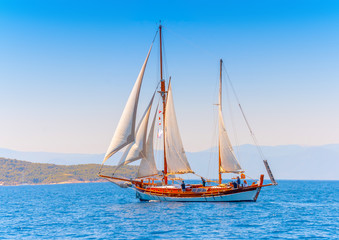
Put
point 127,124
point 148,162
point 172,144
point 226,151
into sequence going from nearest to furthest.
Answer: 1. point 127,124
2. point 148,162
3. point 226,151
4. point 172,144

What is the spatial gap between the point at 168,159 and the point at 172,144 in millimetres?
2140

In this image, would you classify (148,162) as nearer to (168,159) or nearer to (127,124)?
(168,159)

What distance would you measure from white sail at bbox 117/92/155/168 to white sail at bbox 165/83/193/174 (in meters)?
3.20

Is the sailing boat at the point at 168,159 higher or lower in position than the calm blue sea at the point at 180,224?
higher

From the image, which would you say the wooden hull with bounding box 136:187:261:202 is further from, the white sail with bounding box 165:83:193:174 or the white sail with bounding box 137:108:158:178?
the white sail with bounding box 165:83:193:174

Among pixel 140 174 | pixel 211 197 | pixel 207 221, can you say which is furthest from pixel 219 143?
pixel 207 221

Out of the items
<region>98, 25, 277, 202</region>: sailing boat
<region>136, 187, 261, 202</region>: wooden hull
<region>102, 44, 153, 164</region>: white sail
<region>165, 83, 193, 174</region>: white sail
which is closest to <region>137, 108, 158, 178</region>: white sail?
<region>98, 25, 277, 202</region>: sailing boat

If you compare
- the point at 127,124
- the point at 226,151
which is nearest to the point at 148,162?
the point at 127,124

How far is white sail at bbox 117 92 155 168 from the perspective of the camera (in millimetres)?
48094

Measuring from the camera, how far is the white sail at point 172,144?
172 feet

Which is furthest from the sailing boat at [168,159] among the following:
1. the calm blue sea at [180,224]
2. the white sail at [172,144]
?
the calm blue sea at [180,224]

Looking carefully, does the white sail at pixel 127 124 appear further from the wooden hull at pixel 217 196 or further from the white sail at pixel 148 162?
the wooden hull at pixel 217 196

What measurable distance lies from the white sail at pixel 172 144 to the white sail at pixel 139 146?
3.20 meters

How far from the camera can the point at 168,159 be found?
52.5 meters
